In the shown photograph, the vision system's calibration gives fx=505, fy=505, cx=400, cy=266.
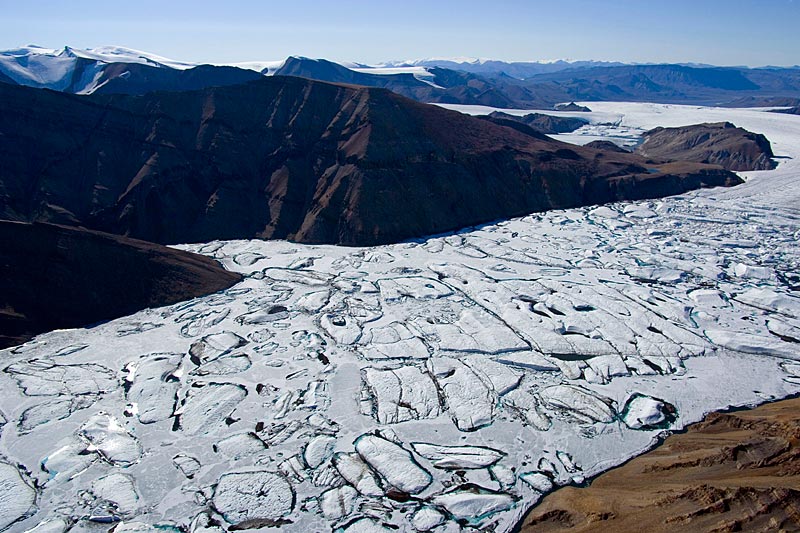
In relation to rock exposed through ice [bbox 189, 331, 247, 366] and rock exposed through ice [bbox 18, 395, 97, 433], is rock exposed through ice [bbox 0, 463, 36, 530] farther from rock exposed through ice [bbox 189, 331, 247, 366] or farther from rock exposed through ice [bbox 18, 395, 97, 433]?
rock exposed through ice [bbox 189, 331, 247, 366]

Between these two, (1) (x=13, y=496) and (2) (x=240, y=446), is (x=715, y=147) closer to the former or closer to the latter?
(2) (x=240, y=446)

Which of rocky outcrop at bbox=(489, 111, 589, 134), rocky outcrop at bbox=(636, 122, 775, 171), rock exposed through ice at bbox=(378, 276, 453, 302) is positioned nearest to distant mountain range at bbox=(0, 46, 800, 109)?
rocky outcrop at bbox=(489, 111, 589, 134)

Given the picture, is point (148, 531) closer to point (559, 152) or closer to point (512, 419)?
point (512, 419)

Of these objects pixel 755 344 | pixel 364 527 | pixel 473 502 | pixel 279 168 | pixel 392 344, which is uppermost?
pixel 279 168

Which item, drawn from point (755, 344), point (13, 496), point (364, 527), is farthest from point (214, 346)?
point (755, 344)

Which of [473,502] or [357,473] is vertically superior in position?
[357,473]
